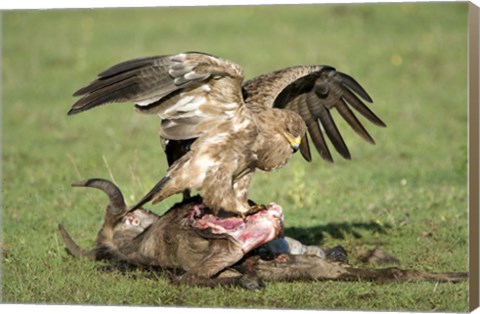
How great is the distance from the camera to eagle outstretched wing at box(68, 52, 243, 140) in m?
7.65

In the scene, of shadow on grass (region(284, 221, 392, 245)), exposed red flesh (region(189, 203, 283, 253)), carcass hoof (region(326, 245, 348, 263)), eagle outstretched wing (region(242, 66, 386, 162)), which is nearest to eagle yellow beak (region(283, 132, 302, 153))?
exposed red flesh (region(189, 203, 283, 253))

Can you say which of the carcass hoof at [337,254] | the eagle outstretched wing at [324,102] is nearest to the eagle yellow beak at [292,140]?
the carcass hoof at [337,254]

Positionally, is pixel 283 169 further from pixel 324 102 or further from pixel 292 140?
pixel 292 140

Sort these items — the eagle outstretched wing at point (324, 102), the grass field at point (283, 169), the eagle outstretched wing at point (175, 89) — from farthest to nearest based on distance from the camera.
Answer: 1. the eagle outstretched wing at point (324, 102)
2. the grass field at point (283, 169)
3. the eagle outstretched wing at point (175, 89)

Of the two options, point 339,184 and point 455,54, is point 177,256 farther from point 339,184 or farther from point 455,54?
point 455,54

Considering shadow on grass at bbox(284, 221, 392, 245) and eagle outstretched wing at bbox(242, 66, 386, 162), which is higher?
eagle outstretched wing at bbox(242, 66, 386, 162)

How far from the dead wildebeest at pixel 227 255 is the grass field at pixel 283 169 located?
10 cm

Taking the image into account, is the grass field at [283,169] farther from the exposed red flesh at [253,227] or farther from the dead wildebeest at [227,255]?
the exposed red flesh at [253,227]

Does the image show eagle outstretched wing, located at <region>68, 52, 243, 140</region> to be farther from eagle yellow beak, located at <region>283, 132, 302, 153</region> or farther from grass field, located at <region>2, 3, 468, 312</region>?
grass field, located at <region>2, 3, 468, 312</region>

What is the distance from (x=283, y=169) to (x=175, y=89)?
4.60 meters

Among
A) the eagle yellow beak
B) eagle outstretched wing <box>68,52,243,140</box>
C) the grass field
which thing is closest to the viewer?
eagle outstretched wing <box>68,52,243,140</box>

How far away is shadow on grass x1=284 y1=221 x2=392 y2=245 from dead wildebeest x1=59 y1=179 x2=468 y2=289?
106 centimetres

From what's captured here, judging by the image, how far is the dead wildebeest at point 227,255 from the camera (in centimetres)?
772

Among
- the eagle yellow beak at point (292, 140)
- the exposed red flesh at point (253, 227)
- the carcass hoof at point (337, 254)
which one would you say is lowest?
the carcass hoof at point (337, 254)
